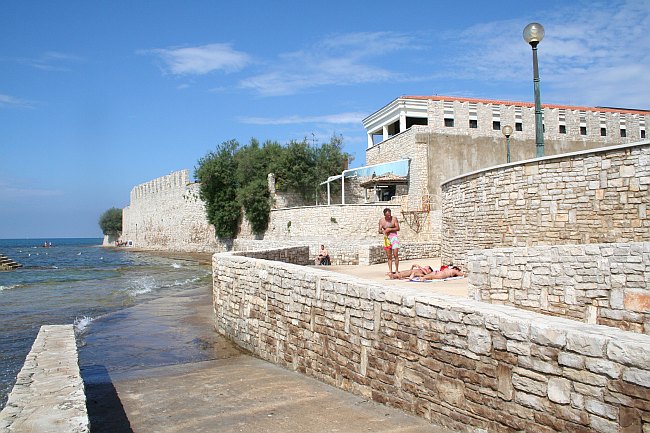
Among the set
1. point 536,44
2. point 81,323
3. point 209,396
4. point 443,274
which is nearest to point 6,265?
point 81,323

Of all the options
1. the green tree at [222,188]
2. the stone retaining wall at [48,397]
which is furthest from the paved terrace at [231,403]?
the green tree at [222,188]

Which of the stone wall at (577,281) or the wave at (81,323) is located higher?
the stone wall at (577,281)

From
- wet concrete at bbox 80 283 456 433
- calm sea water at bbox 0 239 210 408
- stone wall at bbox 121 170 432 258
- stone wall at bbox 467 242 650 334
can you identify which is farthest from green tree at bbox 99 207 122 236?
stone wall at bbox 467 242 650 334

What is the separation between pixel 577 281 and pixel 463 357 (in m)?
2.97

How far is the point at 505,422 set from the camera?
140 inches

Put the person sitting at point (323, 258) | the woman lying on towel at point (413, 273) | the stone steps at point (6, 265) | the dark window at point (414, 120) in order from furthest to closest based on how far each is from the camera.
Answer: the stone steps at point (6, 265)
the dark window at point (414, 120)
the person sitting at point (323, 258)
the woman lying on towel at point (413, 273)

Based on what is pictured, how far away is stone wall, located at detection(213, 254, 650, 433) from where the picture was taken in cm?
291

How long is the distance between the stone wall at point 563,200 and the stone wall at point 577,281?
2.20 metres

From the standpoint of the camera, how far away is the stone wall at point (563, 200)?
25.5ft

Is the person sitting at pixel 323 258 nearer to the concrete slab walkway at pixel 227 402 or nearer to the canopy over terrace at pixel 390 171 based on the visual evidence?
the canopy over terrace at pixel 390 171

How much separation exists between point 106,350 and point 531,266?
710 cm

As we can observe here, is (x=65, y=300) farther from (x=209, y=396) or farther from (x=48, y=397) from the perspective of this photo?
(x=48, y=397)

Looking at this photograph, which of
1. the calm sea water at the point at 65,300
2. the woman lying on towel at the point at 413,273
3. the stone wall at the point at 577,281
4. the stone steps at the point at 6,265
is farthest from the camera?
the stone steps at the point at 6,265

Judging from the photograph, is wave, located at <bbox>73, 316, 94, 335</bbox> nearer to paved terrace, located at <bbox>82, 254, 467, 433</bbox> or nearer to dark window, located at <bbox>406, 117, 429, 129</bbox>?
paved terrace, located at <bbox>82, 254, 467, 433</bbox>
